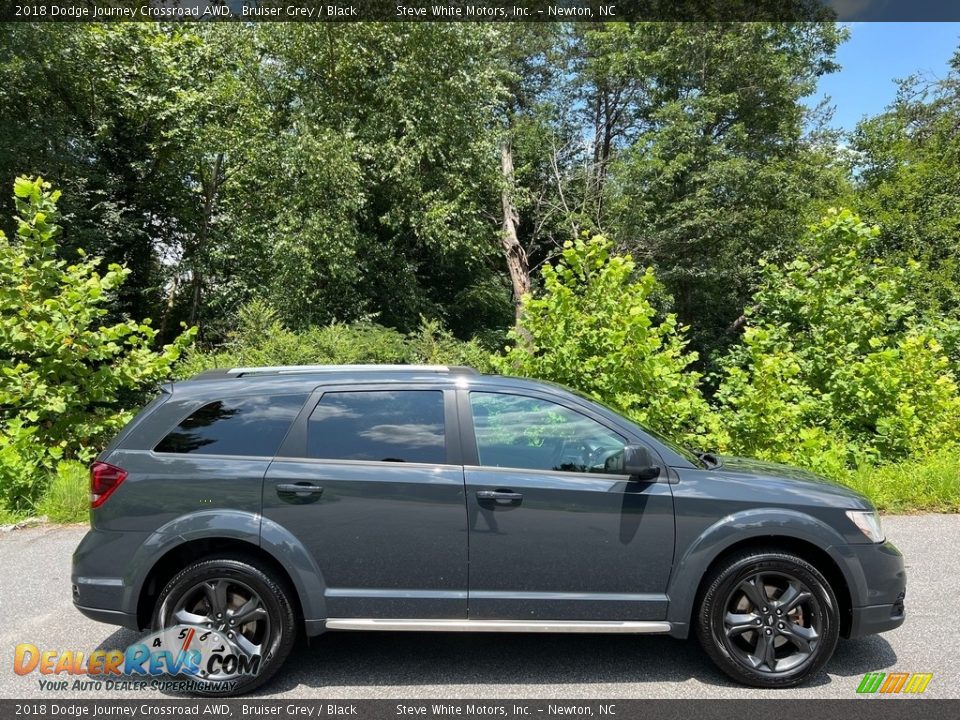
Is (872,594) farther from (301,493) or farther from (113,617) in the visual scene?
(113,617)

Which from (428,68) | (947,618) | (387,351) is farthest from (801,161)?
(947,618)

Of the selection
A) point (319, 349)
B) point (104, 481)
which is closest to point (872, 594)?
point (104, 481)

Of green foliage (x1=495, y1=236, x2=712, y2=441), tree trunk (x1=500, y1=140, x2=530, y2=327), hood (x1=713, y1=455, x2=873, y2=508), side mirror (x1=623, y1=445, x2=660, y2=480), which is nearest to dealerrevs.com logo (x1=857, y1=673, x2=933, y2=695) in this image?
hood (x1=713, y1=455, x2=873, y2=508)

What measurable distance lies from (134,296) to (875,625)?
21529mm

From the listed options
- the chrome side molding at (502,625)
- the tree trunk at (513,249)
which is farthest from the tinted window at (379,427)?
the tree trunk at (513,249)

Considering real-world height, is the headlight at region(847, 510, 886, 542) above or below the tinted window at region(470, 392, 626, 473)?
below

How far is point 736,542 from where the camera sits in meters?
3.98

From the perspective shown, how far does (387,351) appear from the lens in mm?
13305

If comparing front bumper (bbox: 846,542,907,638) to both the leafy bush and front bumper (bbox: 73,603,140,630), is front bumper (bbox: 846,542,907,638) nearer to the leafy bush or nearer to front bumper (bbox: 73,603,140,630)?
front bumper (bbox: 73,603,140,630)

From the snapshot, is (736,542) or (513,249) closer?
(736,542)

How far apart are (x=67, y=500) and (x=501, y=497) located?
18.8ft

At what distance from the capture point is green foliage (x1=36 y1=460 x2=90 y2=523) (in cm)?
750

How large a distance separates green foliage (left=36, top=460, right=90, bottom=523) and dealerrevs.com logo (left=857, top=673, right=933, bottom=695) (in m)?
6.93

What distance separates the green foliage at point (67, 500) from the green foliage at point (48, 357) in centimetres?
28
